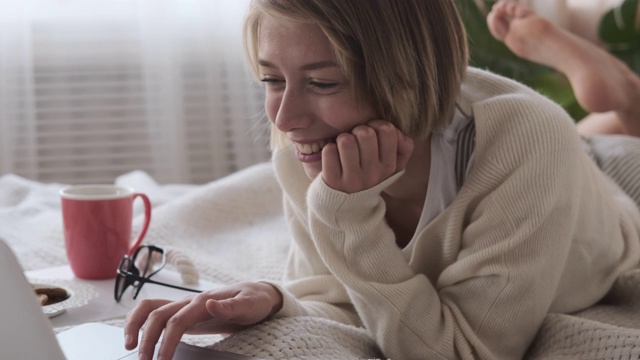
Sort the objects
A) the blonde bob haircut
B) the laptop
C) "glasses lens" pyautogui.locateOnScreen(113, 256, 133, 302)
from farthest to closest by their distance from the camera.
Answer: "glasses lens" pyautogui.locateOnScreen(113, 256, 133, 302)
the blonde bob haircut
the laptop

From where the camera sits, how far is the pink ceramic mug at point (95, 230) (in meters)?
1.11

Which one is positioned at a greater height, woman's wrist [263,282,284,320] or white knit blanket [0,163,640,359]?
woman's wrist [263,282,284,320]

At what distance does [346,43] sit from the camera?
3.01ft

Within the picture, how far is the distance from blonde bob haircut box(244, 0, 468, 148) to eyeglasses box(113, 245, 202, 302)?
0.31m

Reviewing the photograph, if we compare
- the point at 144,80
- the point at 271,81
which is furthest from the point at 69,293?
the point at 144,80

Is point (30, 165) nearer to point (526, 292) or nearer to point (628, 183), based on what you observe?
point (628, 183)

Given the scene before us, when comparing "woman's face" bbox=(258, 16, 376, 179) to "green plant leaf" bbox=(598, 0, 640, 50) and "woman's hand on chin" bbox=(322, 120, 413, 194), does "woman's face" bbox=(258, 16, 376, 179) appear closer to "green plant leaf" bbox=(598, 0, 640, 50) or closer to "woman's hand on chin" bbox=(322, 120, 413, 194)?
"woman's hand on chin" bbox=(322, 120, 413, 194)

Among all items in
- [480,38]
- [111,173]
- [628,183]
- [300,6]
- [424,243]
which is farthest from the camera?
[111,173]

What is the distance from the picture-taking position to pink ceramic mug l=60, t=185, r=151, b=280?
1109 mm

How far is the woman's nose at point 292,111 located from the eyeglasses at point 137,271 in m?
0.26

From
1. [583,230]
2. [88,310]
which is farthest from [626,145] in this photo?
[88,310]

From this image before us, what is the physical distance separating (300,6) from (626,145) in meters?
0.89

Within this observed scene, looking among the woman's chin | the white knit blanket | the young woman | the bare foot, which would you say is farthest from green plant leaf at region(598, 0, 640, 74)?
the woman's chin

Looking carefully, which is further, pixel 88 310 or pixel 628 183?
pixel 628 183
